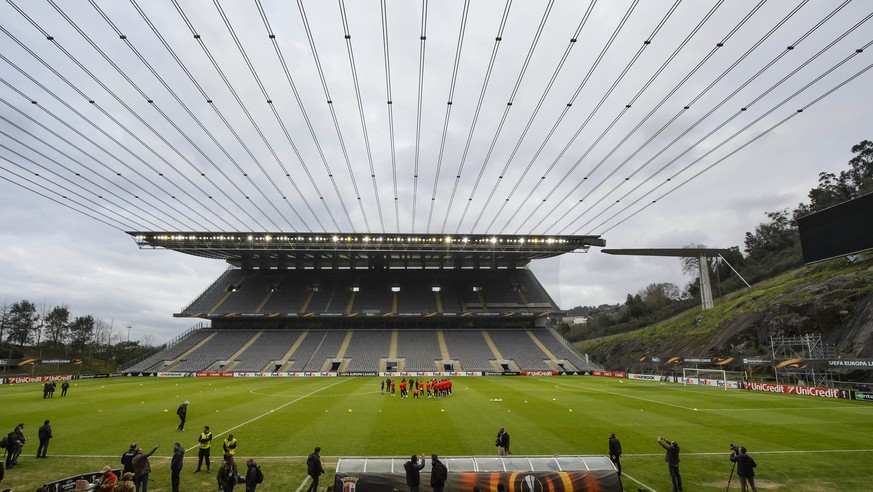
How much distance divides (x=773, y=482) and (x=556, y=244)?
53.3 m

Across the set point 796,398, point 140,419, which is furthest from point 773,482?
point 140,419

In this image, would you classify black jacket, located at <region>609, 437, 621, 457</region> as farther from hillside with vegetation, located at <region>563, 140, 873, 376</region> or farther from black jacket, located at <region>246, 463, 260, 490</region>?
hillside with vegetation, located at <region>563, 140, 873, 376</region>

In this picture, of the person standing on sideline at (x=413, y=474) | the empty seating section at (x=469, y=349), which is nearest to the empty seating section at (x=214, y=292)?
the empty seating section at (x=469, y=349)

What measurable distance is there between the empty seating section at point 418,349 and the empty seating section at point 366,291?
4.24 metres

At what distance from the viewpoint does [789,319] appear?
160 feet

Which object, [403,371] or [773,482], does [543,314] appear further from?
[773,482]

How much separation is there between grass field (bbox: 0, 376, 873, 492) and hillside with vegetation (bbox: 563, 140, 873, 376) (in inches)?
712

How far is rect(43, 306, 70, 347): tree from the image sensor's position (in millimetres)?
86438

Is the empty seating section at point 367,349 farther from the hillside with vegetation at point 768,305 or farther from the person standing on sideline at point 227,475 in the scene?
the person standing on sideline at point 227,475

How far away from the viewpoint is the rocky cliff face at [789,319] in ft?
141

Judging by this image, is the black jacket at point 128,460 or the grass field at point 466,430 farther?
the grass field at point 466,430

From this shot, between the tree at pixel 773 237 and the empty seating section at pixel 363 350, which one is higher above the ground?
the tree at pixel 773 237

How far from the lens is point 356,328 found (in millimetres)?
74500

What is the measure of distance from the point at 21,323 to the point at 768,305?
404 feet
